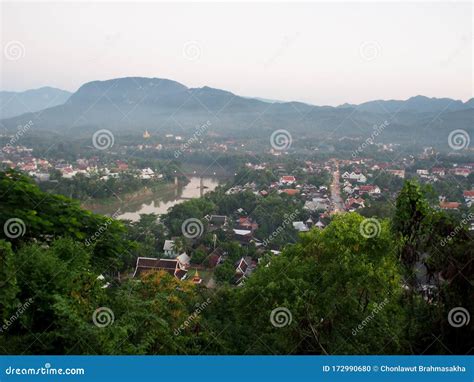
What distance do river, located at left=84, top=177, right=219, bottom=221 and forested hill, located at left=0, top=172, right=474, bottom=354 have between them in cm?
1035

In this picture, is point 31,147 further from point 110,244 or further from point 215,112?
point 110,244

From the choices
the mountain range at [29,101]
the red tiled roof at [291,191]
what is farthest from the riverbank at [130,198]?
the mountain range at [29,101]

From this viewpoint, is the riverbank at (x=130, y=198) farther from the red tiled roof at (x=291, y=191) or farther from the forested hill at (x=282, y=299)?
the forested hill at (x=282, y=299)

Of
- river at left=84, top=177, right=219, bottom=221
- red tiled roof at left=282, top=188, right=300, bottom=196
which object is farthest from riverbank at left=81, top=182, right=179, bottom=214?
red tiled roof at left=282, top=188, right=300, bottom=196

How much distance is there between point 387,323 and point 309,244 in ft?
3.19

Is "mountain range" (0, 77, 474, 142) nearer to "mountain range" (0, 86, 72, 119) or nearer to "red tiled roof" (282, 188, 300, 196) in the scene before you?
"mountain range" (0, 86, 72, 119)

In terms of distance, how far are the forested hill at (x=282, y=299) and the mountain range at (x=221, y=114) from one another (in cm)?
2225

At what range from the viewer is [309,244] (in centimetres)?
322

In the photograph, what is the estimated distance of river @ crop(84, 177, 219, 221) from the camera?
45.6 feet

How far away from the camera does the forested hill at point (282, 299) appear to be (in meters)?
2.05

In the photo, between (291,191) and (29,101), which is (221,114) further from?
(291,191)

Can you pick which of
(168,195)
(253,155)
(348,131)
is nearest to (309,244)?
(168,195)

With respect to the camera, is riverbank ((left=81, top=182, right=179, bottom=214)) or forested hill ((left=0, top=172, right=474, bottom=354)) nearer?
forested hill ((left=0, top=172, right=474, bottom=354))

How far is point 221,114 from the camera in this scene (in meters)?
35.2
